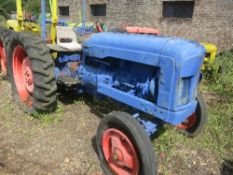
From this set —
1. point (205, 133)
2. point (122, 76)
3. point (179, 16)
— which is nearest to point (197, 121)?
point (205, 133)

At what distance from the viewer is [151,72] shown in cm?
285

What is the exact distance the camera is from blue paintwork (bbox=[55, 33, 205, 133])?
2.54m

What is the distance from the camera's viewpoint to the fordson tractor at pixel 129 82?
2555mm

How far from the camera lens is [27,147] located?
334 cm

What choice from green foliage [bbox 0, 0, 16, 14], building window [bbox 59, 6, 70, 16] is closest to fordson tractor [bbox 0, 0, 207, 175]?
building window [bbox 59, 6, 70, 16]

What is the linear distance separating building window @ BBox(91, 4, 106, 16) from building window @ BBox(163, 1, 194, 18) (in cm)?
286

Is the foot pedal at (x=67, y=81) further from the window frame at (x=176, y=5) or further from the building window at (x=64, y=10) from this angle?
the building window at (x=64, y=10)

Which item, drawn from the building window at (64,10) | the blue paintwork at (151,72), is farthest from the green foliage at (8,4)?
the blue paintwork at (151,72)

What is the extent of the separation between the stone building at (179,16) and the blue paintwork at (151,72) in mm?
5754

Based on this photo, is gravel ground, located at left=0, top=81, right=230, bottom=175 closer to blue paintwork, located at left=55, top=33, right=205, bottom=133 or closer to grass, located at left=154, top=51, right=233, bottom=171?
grass, located at left=154, top=51, right=233, bottom=171

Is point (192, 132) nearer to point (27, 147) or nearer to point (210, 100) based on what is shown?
point (210, 100)

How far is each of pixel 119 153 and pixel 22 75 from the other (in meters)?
2.35

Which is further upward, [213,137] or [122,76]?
[122,76]

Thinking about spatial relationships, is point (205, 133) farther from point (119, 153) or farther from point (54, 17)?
point (54, 17)
